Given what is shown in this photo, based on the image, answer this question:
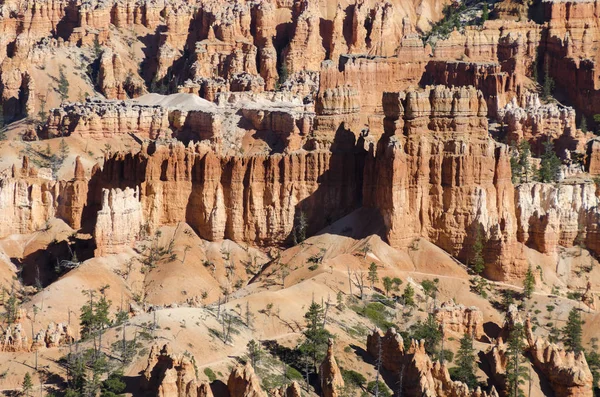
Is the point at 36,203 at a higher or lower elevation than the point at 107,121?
lower

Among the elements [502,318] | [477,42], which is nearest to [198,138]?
[477,42]

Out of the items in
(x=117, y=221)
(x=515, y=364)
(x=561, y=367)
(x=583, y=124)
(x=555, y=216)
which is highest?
(x=583, y=124)

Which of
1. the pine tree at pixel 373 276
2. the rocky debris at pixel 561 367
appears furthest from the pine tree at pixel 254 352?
the rocky debris at pixel 561 367

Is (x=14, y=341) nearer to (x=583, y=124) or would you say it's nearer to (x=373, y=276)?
(x=373, y=276)

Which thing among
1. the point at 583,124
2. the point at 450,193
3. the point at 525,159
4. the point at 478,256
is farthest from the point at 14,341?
the point at 583,124

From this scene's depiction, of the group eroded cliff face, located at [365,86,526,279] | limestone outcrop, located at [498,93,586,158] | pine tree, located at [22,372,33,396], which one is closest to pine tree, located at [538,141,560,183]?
limestone outcrop, located at [498,93,586,158]

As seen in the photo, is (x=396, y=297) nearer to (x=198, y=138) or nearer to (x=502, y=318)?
(x=502, y=318)
